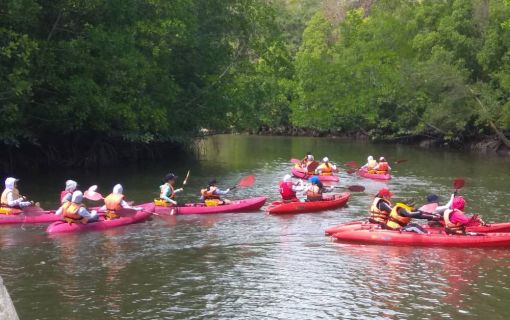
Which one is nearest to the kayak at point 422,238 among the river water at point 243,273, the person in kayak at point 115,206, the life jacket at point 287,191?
the river water at point 243,273

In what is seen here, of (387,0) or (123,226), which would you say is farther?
(387,0)

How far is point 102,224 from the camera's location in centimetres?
1558

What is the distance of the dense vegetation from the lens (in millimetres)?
22375

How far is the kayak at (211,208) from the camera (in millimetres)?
17453

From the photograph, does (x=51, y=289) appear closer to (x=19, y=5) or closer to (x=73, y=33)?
(x=19, y=5)

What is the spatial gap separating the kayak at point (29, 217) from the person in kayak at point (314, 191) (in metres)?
7.04

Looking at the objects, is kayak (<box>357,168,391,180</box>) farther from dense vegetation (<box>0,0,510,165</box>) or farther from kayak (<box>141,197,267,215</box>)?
kayak (<box>141,197,267,215</box>)

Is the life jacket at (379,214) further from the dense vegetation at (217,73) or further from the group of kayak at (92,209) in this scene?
the dense vegetation at (217,73)

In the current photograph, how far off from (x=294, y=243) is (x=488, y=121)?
28.8 meters

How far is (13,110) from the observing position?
66.9ft

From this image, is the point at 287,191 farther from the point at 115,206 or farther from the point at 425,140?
the point at 425,140

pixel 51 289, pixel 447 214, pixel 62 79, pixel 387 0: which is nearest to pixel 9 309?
pixel 51 289

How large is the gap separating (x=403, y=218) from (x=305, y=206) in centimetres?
434

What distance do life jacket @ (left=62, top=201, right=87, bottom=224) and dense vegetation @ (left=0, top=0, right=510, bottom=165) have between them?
19.2 ft
